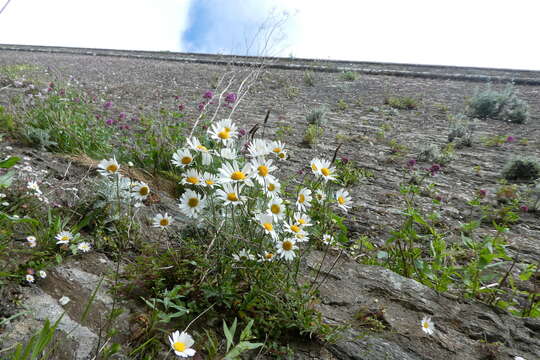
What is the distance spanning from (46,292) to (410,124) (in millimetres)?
5795

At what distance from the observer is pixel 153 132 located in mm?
3828

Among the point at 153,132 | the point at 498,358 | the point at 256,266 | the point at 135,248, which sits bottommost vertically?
the point at 498,358

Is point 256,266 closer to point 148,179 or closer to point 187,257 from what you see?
point 187,257

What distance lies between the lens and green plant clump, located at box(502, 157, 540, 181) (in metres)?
3.45

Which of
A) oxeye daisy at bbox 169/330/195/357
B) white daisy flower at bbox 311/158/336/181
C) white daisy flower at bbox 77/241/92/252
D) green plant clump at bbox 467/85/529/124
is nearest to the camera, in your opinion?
oxeye daisy at bbox 169/330/195/357

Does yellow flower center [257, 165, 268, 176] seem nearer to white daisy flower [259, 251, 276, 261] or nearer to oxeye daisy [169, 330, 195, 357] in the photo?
white daisy flower [259, 251, 276, 261]

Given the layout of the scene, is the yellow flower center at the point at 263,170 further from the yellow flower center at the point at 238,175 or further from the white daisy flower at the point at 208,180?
the white daisy flower at the point at 208,180

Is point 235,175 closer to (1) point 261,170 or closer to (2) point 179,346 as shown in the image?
(1) point 261,170

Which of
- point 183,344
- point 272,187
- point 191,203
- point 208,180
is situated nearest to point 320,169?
point 272,187

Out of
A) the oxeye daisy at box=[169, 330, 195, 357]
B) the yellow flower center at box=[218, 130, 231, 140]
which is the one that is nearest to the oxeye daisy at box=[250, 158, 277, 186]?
the yellow flower center at box=[218, 130, 231, 140]

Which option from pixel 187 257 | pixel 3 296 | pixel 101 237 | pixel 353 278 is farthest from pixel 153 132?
pixel 353 278

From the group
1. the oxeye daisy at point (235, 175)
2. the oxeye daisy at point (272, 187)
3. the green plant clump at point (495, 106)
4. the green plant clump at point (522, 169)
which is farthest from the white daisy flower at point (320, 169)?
the green plant clump at point (495, 106)

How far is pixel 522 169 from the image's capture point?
349 cm

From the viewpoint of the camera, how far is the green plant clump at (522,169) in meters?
3.45
